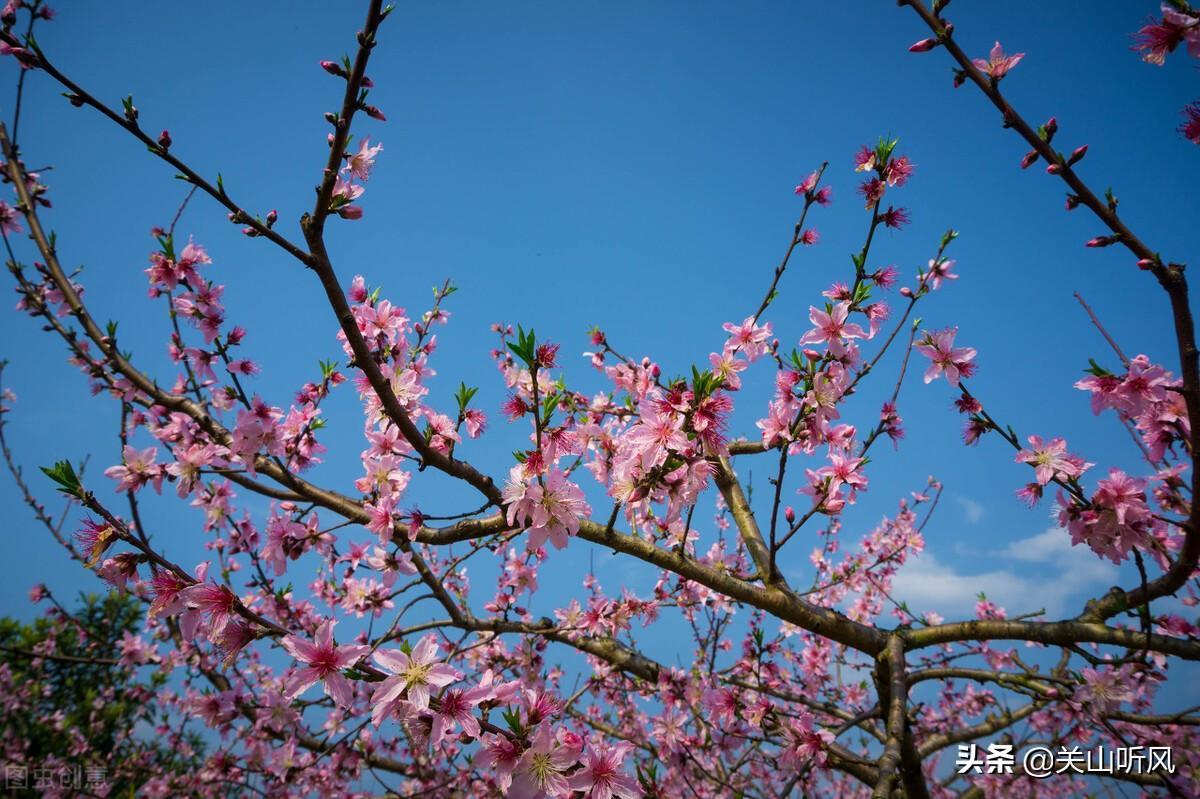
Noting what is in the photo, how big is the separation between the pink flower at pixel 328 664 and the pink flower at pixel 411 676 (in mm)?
93

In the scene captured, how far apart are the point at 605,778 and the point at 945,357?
2.70m

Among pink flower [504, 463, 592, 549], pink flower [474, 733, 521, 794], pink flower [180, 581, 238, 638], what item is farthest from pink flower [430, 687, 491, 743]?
pink flower [180, 581, 238, 638]

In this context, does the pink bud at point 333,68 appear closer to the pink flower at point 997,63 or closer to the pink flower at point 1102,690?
the pink flower at point 997,63

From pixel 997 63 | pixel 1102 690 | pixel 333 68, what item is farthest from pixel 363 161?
pixel 1102 690

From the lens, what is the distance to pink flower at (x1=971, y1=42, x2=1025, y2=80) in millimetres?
2172

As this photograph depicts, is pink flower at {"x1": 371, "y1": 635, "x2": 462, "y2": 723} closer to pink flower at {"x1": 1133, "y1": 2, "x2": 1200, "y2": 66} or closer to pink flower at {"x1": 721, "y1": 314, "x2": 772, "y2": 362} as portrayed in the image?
pink flower at {"x1": 721, "y1": 314, "x2": 772, "y2": 362}

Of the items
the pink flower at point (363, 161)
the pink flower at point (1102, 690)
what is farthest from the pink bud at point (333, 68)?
the pink flower at point (1102, 690)

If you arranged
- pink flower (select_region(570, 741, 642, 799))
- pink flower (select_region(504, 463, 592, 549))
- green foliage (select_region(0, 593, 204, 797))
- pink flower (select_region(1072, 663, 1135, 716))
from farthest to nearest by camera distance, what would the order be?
1. green foliage (select_region(0, 593, 204, 797))
2. pink flower (select_region(1072, 663, 1135, 716))
3. pink flower (select_region(504, 463, 592, 549))
4. pink flower (select_region(570, 741, 642, 799))

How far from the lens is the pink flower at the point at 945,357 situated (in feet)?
9.77

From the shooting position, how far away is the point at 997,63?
2215mm

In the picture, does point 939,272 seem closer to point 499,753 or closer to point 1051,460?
point 1051,460

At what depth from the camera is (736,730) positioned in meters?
4.30

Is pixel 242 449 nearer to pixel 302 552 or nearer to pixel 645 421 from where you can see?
pixel 302 552

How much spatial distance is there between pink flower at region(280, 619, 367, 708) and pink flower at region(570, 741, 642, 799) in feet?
2.83
